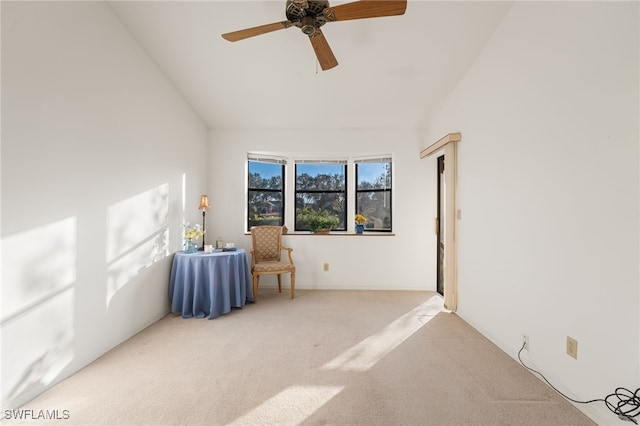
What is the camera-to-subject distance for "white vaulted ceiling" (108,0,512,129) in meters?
2.44

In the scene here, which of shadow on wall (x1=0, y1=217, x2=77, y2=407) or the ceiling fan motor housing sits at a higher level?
the ceiling fan motor housing

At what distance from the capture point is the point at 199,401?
5.75 ft

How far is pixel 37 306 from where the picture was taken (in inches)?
70.0

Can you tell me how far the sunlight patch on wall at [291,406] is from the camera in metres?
1.60

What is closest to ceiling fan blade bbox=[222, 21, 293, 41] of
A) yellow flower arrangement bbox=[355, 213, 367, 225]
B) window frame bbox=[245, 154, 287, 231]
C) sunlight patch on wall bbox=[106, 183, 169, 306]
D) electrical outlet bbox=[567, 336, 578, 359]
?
sunlight patch on wall bbox=[106, 183, 169, 306]

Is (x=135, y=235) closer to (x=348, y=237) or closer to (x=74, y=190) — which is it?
(x=74, y=190)

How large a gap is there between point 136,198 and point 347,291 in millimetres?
3085

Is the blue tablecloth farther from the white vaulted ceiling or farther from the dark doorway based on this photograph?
the dark doorway

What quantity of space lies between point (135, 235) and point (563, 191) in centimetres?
354

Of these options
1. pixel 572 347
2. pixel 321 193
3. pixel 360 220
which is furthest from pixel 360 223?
pixel 572 347

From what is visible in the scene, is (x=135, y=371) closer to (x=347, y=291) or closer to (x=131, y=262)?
(x=131, y=262)

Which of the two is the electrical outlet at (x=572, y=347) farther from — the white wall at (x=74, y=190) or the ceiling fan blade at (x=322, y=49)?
the white wall at (x=74, y=190)

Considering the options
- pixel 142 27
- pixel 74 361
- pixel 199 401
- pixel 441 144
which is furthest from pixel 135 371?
pixel 441 144

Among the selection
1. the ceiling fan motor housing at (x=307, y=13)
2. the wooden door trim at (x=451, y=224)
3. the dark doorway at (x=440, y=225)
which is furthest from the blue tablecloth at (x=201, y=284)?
the dark doorway at (x=440, y=225)
